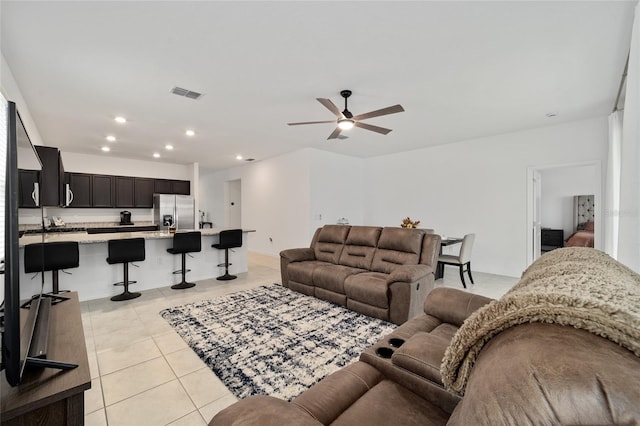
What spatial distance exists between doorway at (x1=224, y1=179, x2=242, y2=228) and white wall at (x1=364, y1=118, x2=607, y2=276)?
17.6 ft

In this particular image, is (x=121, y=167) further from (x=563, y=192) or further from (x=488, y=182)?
(x=563, y=192)

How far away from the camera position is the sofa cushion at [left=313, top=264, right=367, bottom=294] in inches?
136

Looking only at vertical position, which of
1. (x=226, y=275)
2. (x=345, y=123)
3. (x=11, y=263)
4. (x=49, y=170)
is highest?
(x=345, y=123)

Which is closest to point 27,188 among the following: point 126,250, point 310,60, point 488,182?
point 310,60

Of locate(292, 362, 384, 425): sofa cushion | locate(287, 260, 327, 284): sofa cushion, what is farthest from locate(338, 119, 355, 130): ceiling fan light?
locate(292, 362, 384, 425): sofa cushion

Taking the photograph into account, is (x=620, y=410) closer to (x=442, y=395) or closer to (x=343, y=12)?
(x=442, y=395)

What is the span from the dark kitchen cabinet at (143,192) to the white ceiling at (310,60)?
2.89m

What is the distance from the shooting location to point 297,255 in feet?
14.0

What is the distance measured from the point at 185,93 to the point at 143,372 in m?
3.04

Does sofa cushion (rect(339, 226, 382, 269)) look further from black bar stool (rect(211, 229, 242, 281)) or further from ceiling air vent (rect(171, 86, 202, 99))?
ceiling air vent (rect(171, 86, 202, 99))

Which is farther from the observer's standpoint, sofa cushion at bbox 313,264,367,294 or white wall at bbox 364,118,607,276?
white wall at bbox 364,118,607,276

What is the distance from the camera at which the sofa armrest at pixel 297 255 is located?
4207 mm

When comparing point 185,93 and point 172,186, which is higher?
point 185,93

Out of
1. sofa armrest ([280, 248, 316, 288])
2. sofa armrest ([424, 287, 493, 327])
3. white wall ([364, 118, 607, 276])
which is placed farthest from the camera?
white wall ([364, 118, 607, 276])
